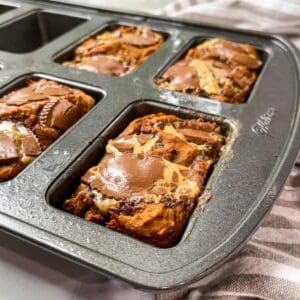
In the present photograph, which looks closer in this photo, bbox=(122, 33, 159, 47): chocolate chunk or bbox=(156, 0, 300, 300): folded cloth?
bbox=(156, 0, 300, 300): folded cloth

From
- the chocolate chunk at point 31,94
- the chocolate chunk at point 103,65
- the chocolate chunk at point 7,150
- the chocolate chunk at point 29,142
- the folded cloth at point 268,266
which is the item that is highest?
the chocolate chunk at point 31,94

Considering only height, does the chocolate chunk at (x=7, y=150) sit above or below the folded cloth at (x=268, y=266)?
above

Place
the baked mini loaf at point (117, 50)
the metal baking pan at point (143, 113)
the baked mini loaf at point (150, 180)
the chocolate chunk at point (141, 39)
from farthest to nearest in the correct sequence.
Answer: the chocolate chunk at point (141, 39), the baked mini loaf at point (117, 50), the baked mini loaf at point (150, 180), the metal baking pan at point (143, 113)

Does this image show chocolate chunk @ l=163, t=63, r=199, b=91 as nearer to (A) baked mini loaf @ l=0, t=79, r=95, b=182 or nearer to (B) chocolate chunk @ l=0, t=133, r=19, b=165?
(A) baked mini loaf @ l=0, t=79, r=95, b=182

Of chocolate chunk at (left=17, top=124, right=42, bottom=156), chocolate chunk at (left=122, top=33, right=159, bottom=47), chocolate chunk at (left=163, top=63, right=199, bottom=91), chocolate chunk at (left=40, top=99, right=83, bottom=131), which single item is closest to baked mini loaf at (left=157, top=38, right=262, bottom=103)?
chocolate chunk at (left=163, top=63, right=199, bottom=91)

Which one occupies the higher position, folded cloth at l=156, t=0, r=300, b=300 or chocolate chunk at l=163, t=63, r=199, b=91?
chocolate chunk at l=163, t=63, r=199, b=91

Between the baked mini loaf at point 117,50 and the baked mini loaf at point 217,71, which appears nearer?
the baked mini loaf at point 217,71

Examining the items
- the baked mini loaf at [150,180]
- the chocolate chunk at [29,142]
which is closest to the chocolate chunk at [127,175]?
the baked mini loaf at [150,180]

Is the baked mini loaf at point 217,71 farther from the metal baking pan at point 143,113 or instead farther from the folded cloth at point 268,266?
the folded cloth at point 268,266
